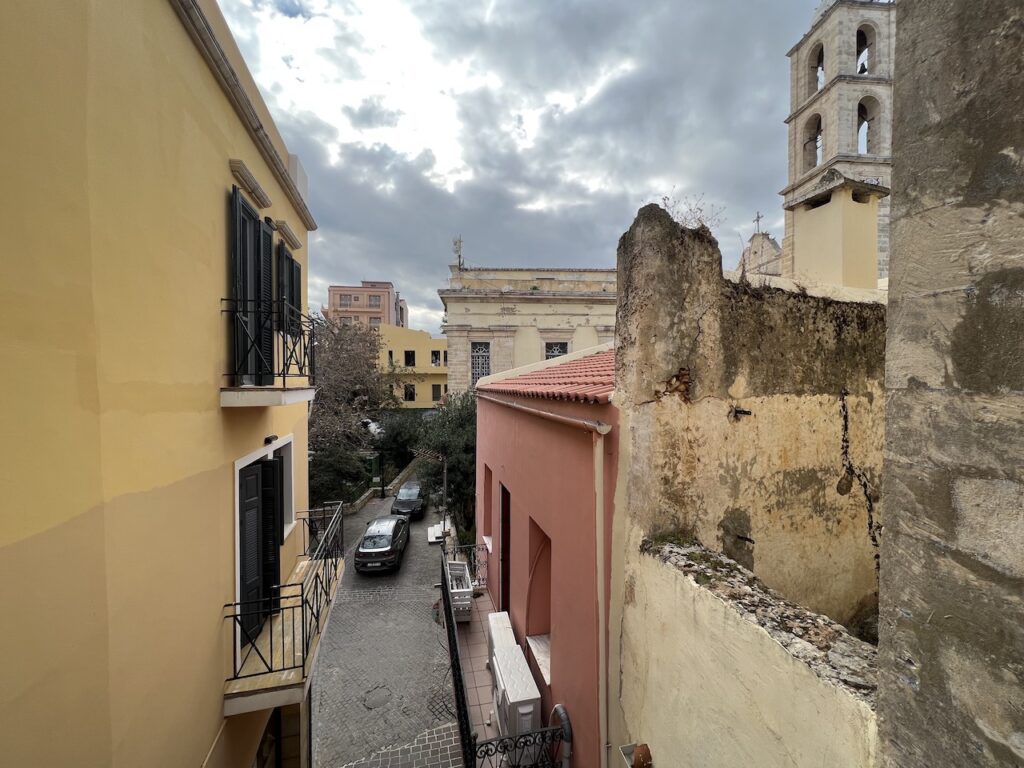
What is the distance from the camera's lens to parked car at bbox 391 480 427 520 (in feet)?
58.6

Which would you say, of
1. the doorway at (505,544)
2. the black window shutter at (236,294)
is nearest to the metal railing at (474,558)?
the doorway at (505,544)

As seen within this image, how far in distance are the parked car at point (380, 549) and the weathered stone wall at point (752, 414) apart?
36.9 ft

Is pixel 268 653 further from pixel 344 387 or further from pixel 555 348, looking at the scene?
pixel 555 348

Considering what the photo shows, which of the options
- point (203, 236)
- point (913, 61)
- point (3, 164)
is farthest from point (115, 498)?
point (913, 61)

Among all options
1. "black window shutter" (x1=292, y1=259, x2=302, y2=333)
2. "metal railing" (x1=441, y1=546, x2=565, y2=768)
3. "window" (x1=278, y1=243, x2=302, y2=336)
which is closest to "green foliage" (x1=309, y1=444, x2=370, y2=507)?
"black window shutter" (x1=292, y1=259, x2=302, y2=333)

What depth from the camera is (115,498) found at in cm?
265

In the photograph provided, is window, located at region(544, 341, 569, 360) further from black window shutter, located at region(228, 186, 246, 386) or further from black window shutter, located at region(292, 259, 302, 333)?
black window shutter, located at region(228, 186, 246, 386)

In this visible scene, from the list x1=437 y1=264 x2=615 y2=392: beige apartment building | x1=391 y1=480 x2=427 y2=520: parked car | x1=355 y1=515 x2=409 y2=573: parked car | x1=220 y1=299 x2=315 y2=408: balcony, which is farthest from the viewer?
x1=437 y1=264 x2=615 y2=392: beige apartment building

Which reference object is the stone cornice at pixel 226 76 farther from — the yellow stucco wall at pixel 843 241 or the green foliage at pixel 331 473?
the green foliage at pixel 331 473

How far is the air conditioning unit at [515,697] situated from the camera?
546 cm

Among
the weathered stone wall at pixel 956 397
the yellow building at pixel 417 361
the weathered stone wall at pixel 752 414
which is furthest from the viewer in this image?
the yellow building at pixel 417 361

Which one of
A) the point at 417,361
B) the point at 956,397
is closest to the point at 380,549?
the point at 956,397

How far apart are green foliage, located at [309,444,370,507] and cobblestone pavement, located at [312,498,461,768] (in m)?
5.47

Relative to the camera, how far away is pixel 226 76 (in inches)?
162
